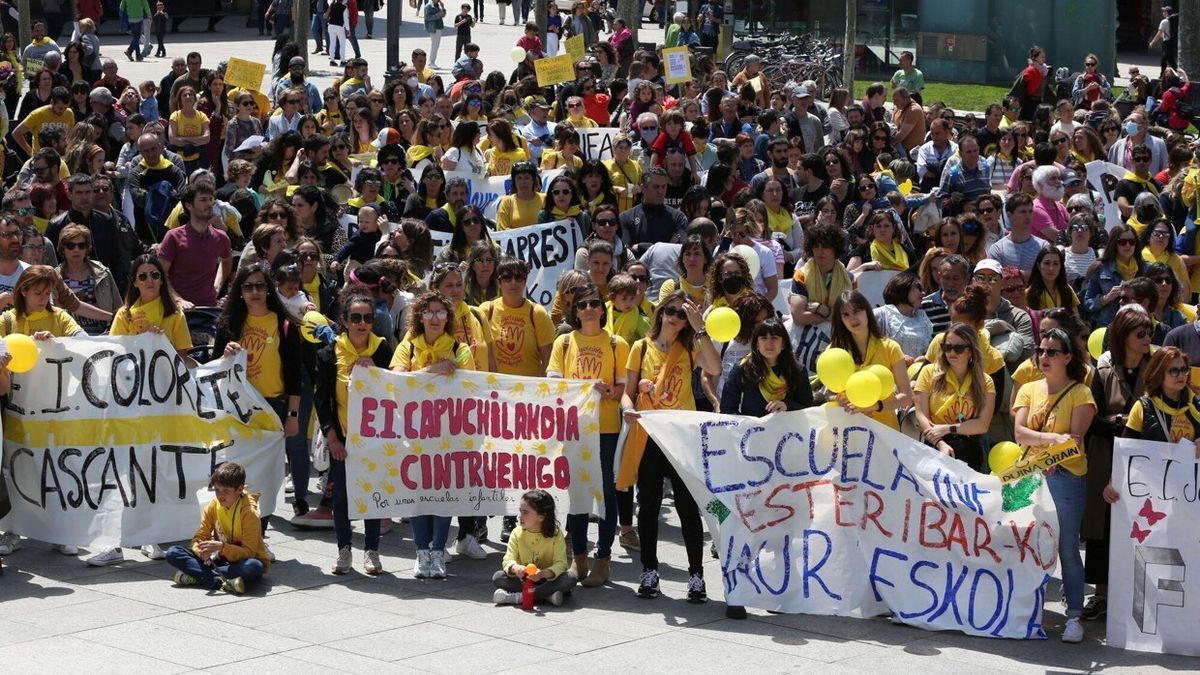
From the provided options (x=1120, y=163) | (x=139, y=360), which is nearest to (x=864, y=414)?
(x=139, y=360)

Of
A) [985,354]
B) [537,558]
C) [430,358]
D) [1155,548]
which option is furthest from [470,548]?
[1155,548]

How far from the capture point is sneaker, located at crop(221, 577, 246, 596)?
9609 millimetres

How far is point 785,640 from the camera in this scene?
29.6 feet

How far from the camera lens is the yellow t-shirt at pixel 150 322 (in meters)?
10.5

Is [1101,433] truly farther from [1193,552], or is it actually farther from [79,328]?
[79,328]

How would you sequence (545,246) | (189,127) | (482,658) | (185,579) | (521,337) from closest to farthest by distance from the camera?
(482,658) → (185,579) → (521,337) → (545,246) → (189,127)

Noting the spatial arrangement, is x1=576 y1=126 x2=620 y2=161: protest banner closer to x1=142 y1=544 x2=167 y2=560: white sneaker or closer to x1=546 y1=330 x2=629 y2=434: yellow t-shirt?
x1=546 y1=330 x2=629 y2=434: yellow t-shirt

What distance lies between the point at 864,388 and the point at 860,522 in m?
0.73

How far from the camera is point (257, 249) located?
40.9 feet

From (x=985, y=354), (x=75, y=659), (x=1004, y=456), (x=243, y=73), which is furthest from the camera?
(x=243, y=73)

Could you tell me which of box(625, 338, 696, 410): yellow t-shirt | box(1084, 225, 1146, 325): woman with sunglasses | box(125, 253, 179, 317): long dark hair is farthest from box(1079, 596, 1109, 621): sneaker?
box(125, 253, 179, 317): long dark hair

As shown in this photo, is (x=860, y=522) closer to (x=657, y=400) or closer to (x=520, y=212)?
(x=657, y=400)

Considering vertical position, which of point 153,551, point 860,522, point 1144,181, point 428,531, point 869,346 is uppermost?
point 1144,181

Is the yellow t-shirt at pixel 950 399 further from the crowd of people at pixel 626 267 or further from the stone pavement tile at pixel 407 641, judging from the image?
the stone pavement tile at pixel 407 641
